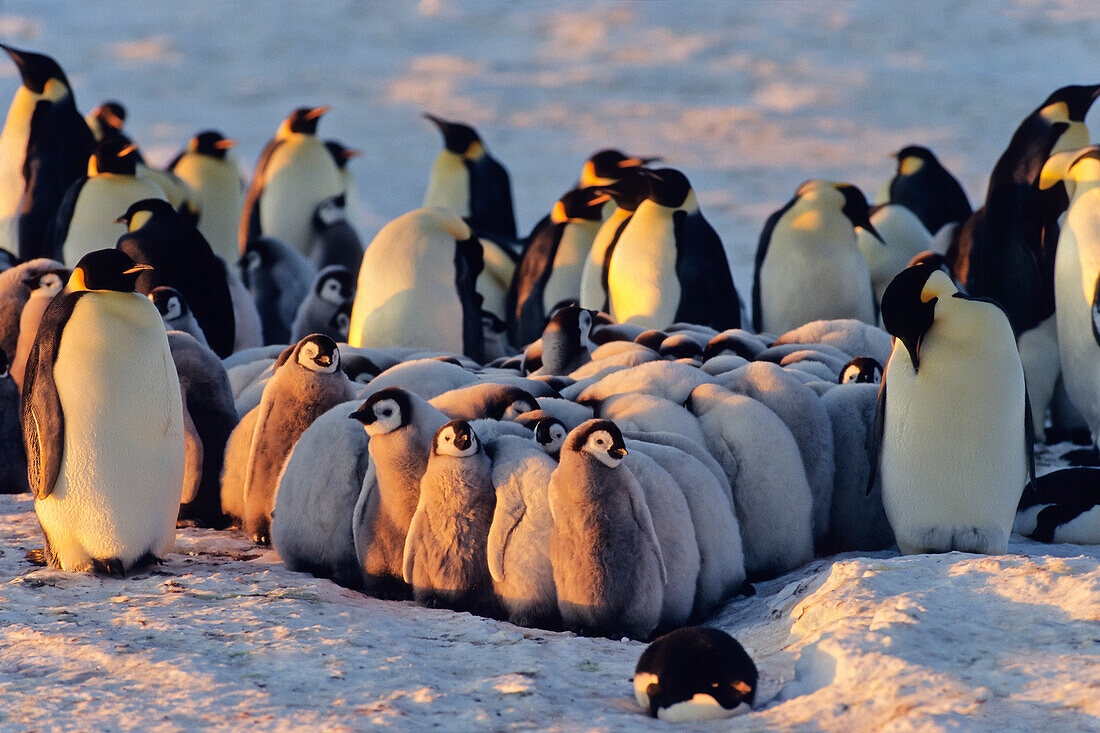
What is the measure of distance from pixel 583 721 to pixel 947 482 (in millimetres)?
1931

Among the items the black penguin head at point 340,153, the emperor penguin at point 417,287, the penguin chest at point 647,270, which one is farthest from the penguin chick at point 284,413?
the black penguin head at point 340,153

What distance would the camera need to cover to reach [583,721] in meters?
2.46

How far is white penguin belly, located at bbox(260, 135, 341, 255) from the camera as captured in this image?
11852 mm

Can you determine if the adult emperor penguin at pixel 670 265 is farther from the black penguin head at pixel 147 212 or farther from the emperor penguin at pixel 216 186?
the emperor penguin at pixel 216 186

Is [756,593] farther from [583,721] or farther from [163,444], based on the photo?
[163,444]

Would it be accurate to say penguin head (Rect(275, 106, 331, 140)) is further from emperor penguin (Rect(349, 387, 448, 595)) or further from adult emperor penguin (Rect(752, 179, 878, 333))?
emperor penguin (Rect(349, 387, 448, 595))

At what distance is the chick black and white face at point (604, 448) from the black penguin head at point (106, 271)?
1474 millimetres

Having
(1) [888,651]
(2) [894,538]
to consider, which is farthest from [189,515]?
(1) [888,651]

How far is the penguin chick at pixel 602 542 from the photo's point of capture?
3.27 meters

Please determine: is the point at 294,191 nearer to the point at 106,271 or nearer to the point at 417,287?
the point at 417,287

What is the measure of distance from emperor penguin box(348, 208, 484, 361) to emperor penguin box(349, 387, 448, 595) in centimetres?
→ 314

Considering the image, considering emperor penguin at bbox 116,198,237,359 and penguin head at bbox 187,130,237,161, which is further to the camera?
penguin head at bbox 187,130,237,161

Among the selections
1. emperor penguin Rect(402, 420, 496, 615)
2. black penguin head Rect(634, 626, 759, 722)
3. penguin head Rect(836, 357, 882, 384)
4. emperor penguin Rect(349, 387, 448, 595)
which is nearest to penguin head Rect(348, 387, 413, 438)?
emperor penguin Rect(349, 387, 448, 595)

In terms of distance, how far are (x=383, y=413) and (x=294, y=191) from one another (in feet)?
28.4
